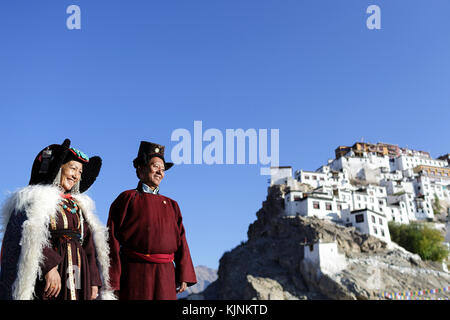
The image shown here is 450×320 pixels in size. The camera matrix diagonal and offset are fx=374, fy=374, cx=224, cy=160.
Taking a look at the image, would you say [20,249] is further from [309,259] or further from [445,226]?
[445,226]

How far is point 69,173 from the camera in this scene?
417 centimetres

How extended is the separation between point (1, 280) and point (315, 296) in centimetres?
4194

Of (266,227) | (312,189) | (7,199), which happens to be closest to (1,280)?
(7,199)

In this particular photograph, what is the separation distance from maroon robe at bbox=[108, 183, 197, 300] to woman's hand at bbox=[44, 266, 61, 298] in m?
0.67

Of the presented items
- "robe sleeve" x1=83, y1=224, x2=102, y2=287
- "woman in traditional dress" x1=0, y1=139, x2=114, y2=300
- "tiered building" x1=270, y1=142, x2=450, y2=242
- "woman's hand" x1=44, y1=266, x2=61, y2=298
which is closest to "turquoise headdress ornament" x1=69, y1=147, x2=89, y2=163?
"woman in traditional dress" x1=0, y1=139, x2=114, y2=300

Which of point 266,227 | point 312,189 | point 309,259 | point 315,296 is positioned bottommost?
point 315,296

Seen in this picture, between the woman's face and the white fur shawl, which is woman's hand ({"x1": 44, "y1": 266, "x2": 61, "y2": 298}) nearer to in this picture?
the white fur shawl

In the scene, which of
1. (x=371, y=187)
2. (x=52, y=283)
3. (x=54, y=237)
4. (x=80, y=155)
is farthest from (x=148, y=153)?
(x=371, y=187)

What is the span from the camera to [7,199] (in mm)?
3742

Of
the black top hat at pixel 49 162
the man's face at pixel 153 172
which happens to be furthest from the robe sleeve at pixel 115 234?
the black top hat at pixel 49 162

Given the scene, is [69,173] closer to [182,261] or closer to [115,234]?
[115,234]

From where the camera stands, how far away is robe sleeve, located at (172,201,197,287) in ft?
15.9

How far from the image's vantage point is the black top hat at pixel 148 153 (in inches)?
198
